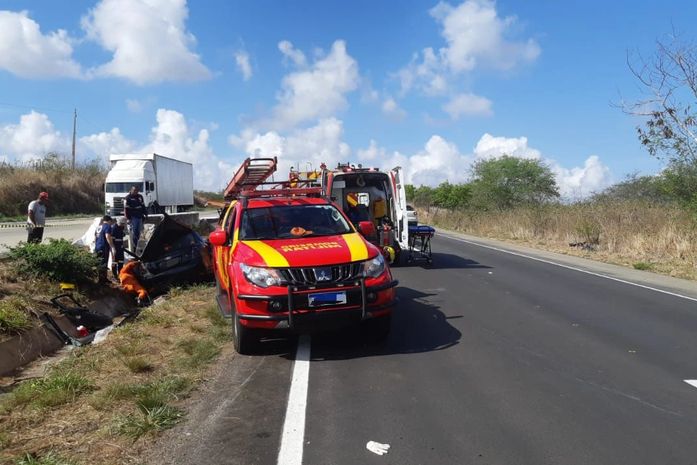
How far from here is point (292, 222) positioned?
7.50m

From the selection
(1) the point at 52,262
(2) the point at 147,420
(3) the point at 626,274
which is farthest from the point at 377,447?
(3) the point at 626,274

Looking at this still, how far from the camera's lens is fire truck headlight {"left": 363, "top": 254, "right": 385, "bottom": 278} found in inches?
251

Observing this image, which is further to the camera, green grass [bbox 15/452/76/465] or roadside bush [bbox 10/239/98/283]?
roadside bush [bbox 10/239/98/283]

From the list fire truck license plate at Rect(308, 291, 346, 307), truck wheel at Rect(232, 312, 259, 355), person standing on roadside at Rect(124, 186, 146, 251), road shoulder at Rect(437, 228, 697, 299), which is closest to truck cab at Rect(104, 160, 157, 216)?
person standing on roadside at Rect(124, 186, 146, 251)

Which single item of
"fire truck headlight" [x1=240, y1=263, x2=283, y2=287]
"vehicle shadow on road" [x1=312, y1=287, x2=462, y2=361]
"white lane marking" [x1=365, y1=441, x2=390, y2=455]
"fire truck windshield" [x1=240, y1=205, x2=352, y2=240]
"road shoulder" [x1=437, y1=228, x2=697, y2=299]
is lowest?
"white lane marking" [x1=365, y1=441, x2=390, y2=455]

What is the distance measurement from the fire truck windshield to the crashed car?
191 inches

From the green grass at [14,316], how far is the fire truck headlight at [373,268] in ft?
16.4

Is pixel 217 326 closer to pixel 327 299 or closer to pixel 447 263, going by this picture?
pixel 327 299

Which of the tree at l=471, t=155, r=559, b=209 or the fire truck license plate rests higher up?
the tree at l=471, t=155, r=559, b=209

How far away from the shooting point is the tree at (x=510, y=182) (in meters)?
40.2

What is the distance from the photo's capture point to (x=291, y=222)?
24.6 feet

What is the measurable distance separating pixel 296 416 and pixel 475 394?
5.26 ft

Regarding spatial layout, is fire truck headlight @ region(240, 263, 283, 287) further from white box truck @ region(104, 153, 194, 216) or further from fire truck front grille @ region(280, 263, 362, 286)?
white box truck @ region(104, 153, 194, 216)

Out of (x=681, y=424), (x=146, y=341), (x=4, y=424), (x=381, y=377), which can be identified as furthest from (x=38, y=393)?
(x=681, y=424)
